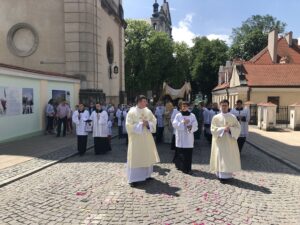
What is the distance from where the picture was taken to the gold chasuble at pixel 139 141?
845cm

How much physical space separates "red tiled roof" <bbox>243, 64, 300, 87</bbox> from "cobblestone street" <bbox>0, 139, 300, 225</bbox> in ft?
77.9

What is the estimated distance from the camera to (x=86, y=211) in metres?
6.41

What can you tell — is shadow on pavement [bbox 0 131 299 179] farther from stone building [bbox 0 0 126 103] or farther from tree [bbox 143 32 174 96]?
tree [bbox 143 32 174 96]

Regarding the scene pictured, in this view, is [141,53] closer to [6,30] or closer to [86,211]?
[6,30]

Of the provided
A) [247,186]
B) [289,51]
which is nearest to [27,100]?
[247,186]

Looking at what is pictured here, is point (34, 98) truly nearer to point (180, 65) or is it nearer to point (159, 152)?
point (159, 152)

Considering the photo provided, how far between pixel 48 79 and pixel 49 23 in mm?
6096

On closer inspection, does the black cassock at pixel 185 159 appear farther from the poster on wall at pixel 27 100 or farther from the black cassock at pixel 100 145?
the poster on wall at pixel 27 100

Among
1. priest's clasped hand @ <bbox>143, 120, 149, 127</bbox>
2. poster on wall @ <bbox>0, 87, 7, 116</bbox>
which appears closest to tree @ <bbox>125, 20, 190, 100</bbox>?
poster on wall @ <bbox>0, 87, 7, 116</bbox>

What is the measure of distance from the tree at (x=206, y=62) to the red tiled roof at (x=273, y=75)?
20683 mm

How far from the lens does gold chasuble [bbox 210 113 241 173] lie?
8602 mm

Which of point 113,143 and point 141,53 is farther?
point 141,53

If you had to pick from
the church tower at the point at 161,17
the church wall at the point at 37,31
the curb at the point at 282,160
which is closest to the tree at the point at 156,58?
the church wall at the point at 37,31

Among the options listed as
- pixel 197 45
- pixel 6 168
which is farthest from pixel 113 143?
pixel 197 45
